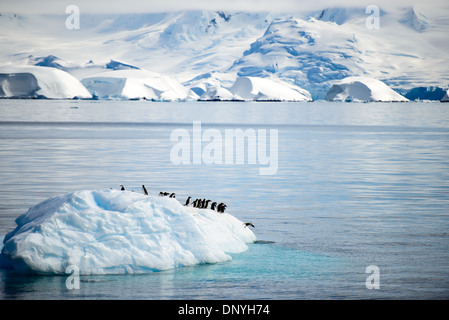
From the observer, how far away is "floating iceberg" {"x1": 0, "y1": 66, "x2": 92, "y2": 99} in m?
177

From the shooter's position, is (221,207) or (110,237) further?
(221,207)

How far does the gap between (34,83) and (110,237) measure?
176m

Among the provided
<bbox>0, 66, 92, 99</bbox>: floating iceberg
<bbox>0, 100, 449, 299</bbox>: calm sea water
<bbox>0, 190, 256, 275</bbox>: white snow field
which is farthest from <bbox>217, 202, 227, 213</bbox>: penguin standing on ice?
<bbox>0, 66, 92, 99</bbox>: floating iceberg

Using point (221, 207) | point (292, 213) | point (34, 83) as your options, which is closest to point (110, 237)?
point (221, 207)

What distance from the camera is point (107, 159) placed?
1208 inches

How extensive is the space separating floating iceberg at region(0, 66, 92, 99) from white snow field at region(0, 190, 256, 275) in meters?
173

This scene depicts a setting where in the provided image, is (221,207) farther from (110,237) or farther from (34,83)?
(34,83)

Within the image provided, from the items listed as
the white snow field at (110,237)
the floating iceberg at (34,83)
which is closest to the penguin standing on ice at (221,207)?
the white snow field at (110,237)

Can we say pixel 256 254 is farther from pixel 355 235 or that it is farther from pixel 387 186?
pixel 387 186

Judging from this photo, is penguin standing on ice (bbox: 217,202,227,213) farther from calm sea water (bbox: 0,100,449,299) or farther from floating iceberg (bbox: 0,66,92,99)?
floating iceberg (bbox: 0,66,92,99)

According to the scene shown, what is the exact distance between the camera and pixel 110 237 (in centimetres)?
1054

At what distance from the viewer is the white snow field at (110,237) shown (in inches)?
405
